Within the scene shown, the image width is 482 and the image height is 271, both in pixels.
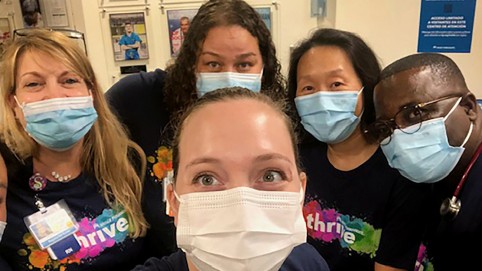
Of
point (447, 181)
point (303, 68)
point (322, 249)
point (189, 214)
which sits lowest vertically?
A: point (322, 249)

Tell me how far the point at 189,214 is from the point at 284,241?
24cm

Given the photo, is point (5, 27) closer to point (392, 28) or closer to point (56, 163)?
point (56, 163)

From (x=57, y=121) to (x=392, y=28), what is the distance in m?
2.34

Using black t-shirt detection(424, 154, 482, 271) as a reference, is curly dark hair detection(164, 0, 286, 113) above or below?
above

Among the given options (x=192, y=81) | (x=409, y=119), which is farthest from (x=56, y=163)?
(x=409, y=119)

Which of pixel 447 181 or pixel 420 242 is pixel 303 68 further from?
pixel 420 242

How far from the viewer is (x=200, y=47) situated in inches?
65.5

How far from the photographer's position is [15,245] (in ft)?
4.49

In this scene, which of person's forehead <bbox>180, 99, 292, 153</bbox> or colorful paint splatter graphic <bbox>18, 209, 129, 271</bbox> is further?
colorful paint splatter graphic <bbox>18, 209, 129, 271</bbox>

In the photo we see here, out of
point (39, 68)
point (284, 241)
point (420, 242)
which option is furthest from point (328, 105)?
point (39, 68)

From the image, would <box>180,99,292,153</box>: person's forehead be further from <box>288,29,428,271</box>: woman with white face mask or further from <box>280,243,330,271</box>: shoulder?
<box>288,29,428,271</box>: woman with white face mask

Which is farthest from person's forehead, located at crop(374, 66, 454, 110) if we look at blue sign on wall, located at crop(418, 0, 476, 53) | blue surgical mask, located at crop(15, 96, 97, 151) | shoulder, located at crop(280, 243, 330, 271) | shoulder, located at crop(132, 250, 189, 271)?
blue sign on wall, located at crop(418, 0, 476, 53)

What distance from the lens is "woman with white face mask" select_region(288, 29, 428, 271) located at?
1491mm

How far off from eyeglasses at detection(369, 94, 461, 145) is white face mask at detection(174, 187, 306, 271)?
0.60m
